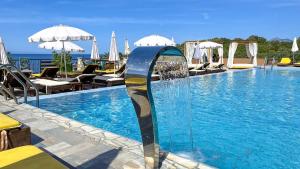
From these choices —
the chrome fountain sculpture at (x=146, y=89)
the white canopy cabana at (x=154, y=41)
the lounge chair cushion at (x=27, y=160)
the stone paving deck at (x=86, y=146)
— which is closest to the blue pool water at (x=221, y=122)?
the stone paving deck at (x=86, y=146)

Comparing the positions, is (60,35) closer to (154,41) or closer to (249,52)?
(154,41)

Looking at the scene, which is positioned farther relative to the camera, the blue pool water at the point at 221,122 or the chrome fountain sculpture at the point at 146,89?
the blue pool water at the point at 221,122

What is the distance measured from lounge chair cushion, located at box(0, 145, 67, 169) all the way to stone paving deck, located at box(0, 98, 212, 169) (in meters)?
1.00

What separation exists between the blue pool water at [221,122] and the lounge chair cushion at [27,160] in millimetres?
2560

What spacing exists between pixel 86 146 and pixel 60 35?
291 inches

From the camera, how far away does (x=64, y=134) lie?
4.79 metres

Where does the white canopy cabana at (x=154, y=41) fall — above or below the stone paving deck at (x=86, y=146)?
above

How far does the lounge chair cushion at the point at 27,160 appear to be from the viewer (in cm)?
229

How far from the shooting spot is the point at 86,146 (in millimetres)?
4227

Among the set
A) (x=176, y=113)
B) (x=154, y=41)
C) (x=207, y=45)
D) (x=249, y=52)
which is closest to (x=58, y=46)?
(x=154, y=41)

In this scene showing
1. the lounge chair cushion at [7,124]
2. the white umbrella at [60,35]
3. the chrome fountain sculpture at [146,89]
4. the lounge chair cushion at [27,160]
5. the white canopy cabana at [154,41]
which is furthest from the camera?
the white canopy cabana at [154,41]

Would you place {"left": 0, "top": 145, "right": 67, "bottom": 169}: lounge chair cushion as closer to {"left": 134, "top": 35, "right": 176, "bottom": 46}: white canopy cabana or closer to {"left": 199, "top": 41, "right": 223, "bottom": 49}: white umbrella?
{"left": 134, "top": 35, "right": 176, "bottom": 46}: white canopy cabana

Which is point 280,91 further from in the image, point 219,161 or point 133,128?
point 219,161

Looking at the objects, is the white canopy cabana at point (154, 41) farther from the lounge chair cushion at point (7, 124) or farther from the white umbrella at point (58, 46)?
the lounge chair cushion at point (7, 124)
